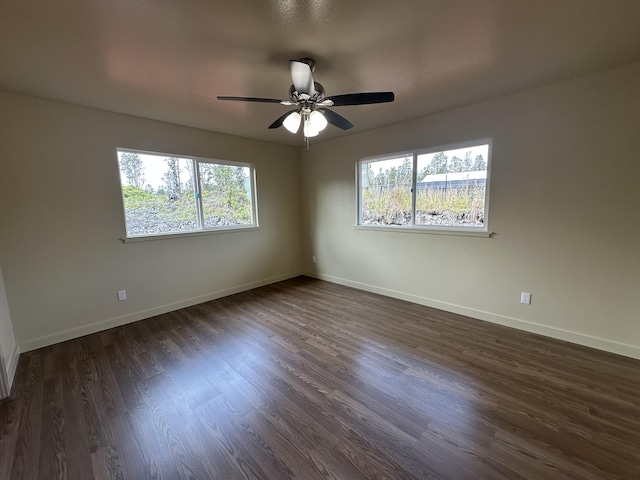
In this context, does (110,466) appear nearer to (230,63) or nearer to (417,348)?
(417,348)

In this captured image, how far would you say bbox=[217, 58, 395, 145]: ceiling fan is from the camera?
1810 millimetres

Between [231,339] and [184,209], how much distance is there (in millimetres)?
1928

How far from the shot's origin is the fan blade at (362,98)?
6.13ft

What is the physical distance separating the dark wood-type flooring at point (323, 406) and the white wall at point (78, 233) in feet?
1.29

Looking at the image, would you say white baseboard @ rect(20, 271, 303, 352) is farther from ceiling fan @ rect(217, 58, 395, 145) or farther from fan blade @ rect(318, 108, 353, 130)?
fan blade @ rect(318, 108, 353, 130)

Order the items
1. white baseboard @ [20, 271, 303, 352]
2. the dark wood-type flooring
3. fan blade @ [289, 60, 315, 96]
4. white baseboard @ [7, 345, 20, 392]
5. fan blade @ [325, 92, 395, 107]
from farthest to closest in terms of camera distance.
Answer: white baseboard @ [20, 271, 303, 352] → white baseboard @ [7, 345, 20, 392] → fan blade @ [325, 92, 395, 107] → fan blade @ [289, 60, 315, 96] → the dark wood-type flooring

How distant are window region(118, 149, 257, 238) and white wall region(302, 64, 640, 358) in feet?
7.71

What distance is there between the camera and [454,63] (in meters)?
2.08

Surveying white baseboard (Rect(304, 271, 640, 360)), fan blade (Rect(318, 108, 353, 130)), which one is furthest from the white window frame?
fan blade (Rect(318, 108, 353, 130))

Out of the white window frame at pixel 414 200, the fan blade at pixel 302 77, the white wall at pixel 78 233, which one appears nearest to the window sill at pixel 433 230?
the white window frame at pixel 414 200

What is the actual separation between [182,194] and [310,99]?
2.42m

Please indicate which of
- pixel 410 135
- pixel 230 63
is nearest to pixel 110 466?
pixel 230 63

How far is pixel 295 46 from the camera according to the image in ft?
5.93

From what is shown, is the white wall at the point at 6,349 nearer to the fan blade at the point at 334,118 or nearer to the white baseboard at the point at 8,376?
the white baseboard at the point at 8,376
